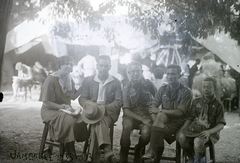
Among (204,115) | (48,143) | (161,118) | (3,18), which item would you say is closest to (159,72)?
(161,118)

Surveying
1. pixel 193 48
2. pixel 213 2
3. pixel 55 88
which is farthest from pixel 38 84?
pixel 213 2

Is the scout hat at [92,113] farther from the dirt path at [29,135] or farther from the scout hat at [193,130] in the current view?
the scout hat at [193,130]

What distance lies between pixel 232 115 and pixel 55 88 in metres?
2.89

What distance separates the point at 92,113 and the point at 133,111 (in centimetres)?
66

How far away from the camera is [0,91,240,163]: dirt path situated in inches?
163

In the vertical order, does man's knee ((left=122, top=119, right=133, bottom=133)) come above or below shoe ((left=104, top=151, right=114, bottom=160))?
above

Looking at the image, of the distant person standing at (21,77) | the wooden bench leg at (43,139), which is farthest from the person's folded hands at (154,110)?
the distant person standing at (21,77)

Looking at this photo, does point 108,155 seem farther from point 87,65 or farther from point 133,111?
point 87,65

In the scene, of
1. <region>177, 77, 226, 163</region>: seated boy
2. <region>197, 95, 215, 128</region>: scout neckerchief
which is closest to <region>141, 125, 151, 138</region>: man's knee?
<region>177, 77, 226, 163</region>: seated boy

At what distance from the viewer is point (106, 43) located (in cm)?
449

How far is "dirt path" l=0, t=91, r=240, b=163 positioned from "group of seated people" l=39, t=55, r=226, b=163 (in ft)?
0.60

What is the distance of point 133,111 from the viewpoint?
4305 millimetres

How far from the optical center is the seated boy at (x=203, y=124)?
3.97 metres

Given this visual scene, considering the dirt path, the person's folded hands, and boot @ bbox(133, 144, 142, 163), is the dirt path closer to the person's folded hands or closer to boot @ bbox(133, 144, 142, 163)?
boot @ bbox(133, 144, 142, 163)
